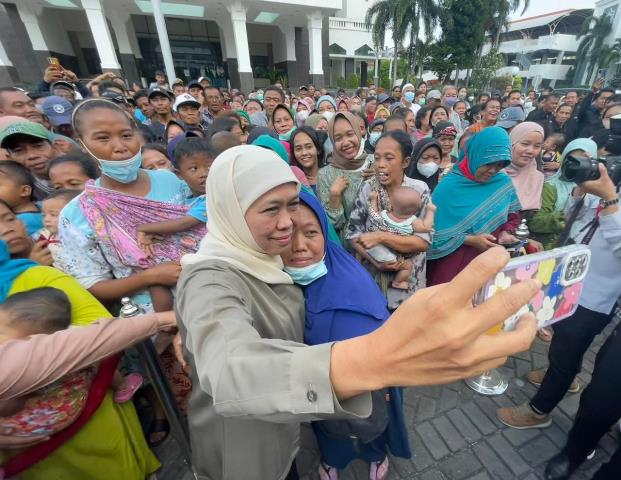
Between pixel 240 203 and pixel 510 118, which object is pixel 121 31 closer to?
pixel 510 118

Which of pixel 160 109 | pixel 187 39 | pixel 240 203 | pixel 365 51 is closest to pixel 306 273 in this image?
pixel 240 203

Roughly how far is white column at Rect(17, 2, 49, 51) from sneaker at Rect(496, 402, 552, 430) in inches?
961

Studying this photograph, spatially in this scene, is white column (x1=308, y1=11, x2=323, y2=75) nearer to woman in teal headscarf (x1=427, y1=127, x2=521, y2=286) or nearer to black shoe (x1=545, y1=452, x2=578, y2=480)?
woman in teal headscarf (x1=427, y1=127, x2=521, y2=286)

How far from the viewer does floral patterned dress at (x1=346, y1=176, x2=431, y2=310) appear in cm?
234

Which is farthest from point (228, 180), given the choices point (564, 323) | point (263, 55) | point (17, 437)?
point (263, 55)

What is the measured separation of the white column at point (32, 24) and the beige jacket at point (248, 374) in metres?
23.4

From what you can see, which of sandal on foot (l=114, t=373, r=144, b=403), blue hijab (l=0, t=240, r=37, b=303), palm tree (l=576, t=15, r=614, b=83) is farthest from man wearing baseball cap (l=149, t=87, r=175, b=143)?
palm tree (l=576, t=15, r=614, b=83)

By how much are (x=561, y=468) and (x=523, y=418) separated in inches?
15.1

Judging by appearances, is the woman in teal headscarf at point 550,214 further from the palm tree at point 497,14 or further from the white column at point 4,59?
the palm tree at point 497,14

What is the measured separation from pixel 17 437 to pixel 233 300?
1270 mm

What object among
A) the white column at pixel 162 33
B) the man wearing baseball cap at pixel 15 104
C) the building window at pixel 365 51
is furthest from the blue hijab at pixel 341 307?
the building window at pixel 365 51

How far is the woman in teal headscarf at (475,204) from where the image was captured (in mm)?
2363

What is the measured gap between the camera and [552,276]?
104cm

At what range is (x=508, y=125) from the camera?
5340 mm
